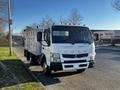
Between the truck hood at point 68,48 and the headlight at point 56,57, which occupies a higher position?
the truck hood at point 68,48

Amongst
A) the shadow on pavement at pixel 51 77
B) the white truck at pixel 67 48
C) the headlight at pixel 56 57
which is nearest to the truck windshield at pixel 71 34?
the white truck at pixel 67 48

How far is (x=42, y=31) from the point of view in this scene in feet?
39.9

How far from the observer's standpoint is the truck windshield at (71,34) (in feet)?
35.7

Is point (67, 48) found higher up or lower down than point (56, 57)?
higher up

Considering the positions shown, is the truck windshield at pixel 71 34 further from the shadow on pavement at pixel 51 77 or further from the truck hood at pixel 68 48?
the shadow on pavement at pixel 51 77

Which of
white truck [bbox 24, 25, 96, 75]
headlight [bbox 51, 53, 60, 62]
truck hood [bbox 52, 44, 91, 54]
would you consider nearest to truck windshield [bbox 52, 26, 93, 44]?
white truck [bbox 24, 25, 96, 75]

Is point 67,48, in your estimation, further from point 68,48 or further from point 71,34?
point 71,34

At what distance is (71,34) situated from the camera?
11164 mm

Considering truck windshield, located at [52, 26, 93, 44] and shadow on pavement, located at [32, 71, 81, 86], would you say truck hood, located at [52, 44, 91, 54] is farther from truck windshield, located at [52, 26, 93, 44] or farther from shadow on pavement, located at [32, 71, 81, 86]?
shadow on pavement, located at [32, 71, 81, 86]

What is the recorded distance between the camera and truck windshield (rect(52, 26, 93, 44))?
10881 millimetres

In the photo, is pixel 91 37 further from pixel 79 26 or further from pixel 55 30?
pixel 55 30

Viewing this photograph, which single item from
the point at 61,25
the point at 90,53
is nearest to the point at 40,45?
the point at 61,25

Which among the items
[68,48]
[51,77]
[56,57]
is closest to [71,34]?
[68,48]

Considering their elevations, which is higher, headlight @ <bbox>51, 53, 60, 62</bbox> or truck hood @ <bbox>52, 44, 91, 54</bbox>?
truck hood @ <bbox>52, 44, 91, 54</bbox>
